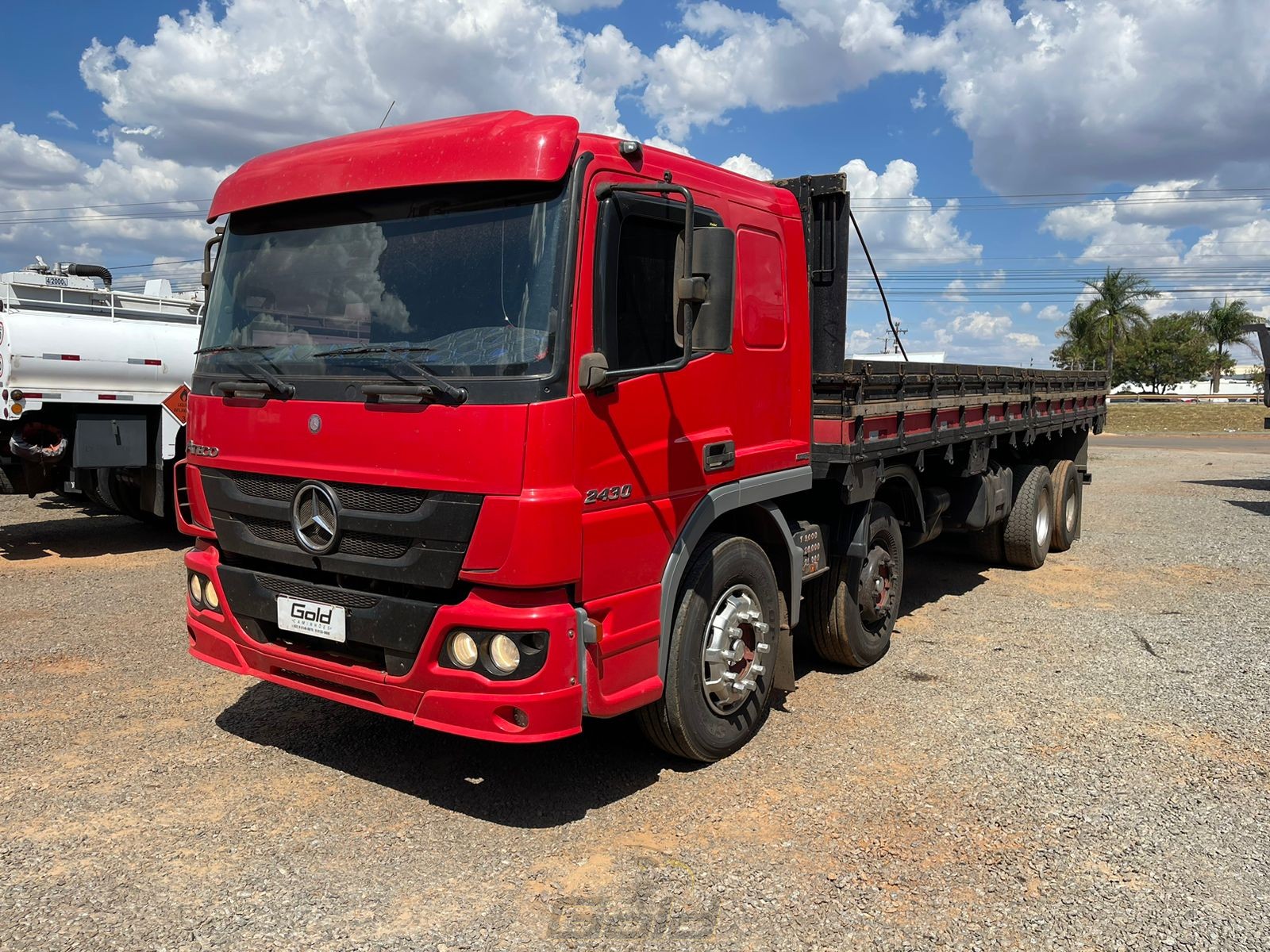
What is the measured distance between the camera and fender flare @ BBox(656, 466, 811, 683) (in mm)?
3939

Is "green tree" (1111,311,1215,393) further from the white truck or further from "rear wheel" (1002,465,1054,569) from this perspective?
the white truck

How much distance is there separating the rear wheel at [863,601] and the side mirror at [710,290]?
228 centimetres

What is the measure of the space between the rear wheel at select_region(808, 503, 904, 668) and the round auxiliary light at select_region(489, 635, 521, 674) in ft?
8.71

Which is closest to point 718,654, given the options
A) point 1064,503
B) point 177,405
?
point 1064,503

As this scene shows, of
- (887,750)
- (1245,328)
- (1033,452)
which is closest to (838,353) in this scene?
(887,750)

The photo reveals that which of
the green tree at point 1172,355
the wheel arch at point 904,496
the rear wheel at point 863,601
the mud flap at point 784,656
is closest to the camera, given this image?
the mud flap at point 784,656

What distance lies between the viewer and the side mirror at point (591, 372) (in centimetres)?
340

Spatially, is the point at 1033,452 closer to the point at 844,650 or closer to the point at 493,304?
the point at 844,650

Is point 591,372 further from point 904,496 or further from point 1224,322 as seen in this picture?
point 1224,322

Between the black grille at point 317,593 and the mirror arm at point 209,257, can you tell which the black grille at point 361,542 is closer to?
the black grille at point 317,593

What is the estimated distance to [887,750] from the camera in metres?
4.66

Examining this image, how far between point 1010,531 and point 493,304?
6792mm

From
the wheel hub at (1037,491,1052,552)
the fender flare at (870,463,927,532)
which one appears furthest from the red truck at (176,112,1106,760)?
the wheel hub at (1037,491,1052,552)

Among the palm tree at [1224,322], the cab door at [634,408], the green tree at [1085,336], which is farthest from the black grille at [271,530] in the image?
the palm tree at [1224,322]
